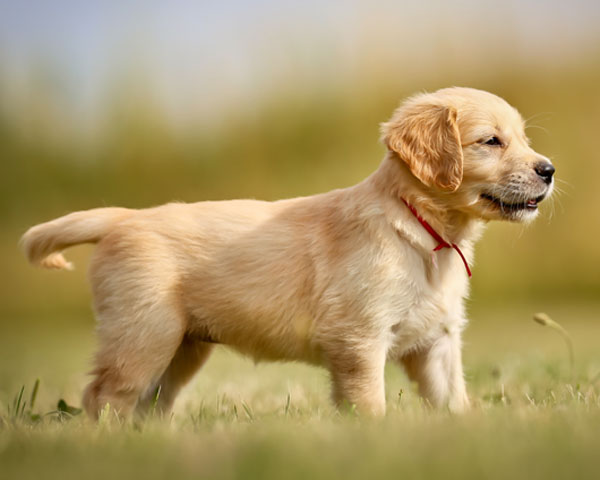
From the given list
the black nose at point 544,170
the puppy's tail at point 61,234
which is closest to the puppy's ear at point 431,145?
the black nose at point 544,170

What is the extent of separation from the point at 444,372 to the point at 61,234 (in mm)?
1856

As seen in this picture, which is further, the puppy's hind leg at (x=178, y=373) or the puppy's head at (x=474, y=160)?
the puppy's hind leg at (x=178, y=373)

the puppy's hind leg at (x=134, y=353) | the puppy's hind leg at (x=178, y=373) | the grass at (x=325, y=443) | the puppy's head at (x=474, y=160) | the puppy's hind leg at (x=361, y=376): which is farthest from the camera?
the puppy's hind leg at (x=178, y=373)

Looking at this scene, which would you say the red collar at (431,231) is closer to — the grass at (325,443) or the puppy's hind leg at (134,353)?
the grass at (325,443)

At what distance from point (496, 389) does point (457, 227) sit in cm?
119

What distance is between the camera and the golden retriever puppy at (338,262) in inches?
126

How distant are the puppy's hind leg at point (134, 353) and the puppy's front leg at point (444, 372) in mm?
1119

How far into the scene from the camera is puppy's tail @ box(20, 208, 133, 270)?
3.64m

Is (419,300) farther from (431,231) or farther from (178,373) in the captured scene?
(178,373)

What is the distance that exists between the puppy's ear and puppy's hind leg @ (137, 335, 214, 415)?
136cm

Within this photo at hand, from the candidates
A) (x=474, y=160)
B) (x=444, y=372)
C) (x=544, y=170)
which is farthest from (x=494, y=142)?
(x=444, y=372)

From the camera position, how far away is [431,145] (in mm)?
3227

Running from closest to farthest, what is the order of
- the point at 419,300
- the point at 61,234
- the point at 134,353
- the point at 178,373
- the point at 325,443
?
the point at 325,443
the point at 419,300
the point at 134,353
the point at 61,234
the point at 178,373

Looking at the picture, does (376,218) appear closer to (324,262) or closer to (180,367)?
(324,262)
